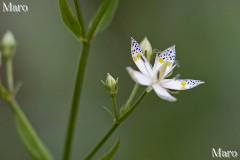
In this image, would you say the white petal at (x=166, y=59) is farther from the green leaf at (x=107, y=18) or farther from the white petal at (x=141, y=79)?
the green leaf at (x=107, y=18)

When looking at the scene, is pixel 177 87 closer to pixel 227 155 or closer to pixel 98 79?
pixel 227 155

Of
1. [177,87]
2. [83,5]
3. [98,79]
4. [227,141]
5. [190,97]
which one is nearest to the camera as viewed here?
[177,87]

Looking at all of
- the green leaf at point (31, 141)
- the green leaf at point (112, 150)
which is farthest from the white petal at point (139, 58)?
the green leaf at point (31, 141)

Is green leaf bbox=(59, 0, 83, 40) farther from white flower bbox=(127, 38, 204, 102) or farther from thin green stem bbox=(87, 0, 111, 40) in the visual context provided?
white flower bbox=(127, 38, 204, 102)

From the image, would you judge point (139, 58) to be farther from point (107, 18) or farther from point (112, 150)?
point (112, 150)

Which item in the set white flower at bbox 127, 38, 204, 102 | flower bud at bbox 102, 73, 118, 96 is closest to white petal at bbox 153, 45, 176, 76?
white flower at bbox 127, 38, 204, 102

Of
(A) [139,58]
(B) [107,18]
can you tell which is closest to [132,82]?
(B) [107,18]

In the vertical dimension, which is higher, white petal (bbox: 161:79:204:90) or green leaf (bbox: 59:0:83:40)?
green leaf (bbox: 59:0:83:40)

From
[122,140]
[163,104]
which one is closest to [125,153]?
[122,140]
